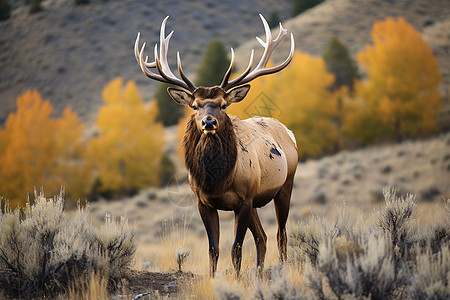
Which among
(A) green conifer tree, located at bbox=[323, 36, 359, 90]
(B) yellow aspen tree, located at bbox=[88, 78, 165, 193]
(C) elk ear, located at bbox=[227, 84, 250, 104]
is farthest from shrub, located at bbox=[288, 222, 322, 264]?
(A) green conifer tree, located at bbox=[323, 36, 359, 90]

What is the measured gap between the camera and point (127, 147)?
29.0 m

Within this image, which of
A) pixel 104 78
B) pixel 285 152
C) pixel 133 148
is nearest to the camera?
pixel 285 152

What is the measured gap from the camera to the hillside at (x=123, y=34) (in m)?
52.2

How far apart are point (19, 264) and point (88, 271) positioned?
671 mm

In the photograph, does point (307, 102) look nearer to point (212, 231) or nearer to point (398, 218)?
point (398, 218)

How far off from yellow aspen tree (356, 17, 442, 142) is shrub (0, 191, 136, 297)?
27753 mm

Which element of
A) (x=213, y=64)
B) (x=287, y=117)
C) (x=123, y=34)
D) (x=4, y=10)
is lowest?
(x=123, y=34)

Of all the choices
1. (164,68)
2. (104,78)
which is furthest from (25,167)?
(104,78)

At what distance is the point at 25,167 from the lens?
1000 inches

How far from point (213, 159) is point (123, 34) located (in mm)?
61944

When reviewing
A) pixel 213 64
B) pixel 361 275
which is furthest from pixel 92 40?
pixel 361 275

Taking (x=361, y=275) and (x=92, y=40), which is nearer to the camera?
(x=361, y=275)

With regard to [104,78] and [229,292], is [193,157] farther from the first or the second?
[104,78]

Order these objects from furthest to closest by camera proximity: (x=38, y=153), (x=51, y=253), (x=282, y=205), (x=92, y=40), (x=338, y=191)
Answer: (x=92, y=40), (x=38, y=153), (x=338, y=191), (x=282, y=205), (x=51, y=253)
